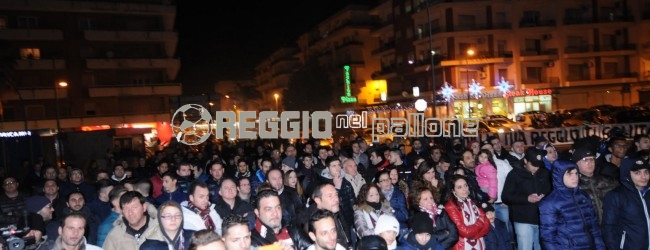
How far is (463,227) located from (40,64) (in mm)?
42055

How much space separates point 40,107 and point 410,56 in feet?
107

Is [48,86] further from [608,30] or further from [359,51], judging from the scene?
[608,30]

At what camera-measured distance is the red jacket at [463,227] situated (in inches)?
222

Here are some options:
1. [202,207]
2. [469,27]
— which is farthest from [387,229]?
[469,27]

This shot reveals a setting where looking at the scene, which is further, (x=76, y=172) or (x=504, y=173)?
(x=76, y=172)

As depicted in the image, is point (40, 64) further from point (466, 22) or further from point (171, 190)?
point (171, 190)

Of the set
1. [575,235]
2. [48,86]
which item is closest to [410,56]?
[48,86]

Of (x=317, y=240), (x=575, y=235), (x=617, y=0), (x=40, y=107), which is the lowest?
(x=575, y=235)

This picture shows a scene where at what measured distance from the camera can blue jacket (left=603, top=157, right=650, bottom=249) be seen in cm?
506

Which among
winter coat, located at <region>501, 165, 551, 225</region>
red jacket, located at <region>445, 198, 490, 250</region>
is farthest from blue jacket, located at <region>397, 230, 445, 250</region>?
winter coat, located at <region>501, 165, 551, 225</region>

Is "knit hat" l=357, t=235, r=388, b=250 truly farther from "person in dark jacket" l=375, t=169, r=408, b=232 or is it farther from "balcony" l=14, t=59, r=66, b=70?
"balcony" l=14, t=59, r=66, b=70

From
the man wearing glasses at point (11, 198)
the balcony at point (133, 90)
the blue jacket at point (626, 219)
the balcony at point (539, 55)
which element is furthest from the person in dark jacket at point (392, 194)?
the balcony at point (539, 55)

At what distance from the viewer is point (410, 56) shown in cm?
5053

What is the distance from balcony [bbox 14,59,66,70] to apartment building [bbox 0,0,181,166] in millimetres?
65
